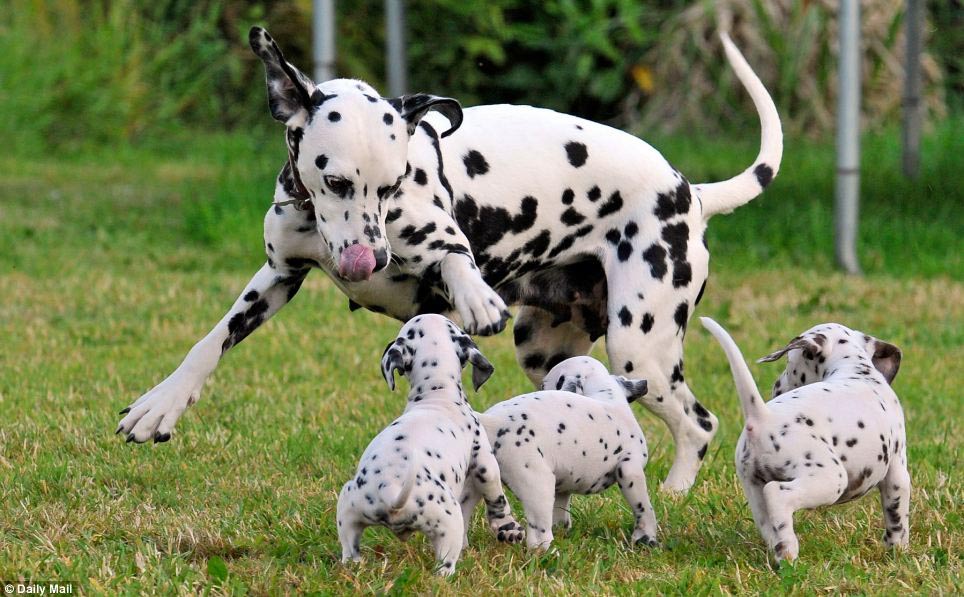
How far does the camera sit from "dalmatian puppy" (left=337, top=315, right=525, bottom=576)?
3.51m

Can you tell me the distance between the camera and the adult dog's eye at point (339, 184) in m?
4.01

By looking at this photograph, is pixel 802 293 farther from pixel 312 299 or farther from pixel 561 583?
pixel 561 583

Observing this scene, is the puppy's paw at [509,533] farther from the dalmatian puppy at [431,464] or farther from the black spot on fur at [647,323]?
the black spot on fur at [647,323]

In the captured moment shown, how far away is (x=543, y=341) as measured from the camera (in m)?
5.51

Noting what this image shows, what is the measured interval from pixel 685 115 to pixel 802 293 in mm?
5608

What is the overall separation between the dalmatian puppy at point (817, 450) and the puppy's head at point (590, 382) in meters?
0.54

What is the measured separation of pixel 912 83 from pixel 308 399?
6.28m

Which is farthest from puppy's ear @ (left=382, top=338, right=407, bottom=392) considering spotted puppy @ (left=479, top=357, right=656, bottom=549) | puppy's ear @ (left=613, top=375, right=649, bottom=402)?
puppy's ear @ (left=613, top=375, right=649, bottom=402)

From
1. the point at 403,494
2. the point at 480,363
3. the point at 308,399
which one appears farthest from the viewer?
the point at 308,399

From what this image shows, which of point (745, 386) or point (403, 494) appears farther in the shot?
point (745, 386)

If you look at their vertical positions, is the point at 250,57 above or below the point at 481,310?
below

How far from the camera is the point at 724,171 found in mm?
11641

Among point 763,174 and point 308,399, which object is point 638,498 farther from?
point 308,399

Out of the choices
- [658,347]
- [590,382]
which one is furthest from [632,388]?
[658,347]
